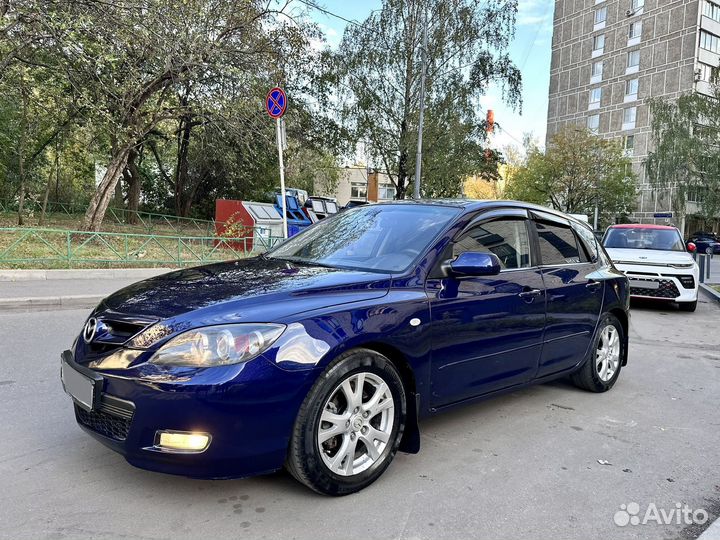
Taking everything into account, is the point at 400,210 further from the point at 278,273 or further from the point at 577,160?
the point at 577,160

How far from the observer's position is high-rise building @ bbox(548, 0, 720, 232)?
46.2 m

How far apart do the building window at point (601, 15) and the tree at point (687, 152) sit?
1546 centimetres

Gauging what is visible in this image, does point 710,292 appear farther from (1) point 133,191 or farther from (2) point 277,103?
(1) point 133,191

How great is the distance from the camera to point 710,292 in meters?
13.4

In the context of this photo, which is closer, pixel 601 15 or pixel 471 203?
pixel 471 203

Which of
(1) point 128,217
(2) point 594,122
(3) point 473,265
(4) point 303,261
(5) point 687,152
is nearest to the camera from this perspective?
(3) point 473,265

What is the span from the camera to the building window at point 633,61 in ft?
164

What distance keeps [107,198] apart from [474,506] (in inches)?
653

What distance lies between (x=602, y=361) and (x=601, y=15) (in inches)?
2294

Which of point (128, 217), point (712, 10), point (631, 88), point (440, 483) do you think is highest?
point (712, 10)

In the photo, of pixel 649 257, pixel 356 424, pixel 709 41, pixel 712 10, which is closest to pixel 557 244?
pixel 356 424

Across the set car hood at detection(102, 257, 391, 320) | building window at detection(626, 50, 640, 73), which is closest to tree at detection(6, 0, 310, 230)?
car hood at detection(102, 257, 391, 320)

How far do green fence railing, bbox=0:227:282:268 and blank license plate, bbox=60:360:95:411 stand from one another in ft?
32.1

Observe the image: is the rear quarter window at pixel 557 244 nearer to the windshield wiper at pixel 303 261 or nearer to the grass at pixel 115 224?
the windshield wiper at pixel 303 261
